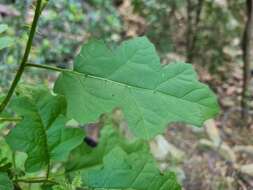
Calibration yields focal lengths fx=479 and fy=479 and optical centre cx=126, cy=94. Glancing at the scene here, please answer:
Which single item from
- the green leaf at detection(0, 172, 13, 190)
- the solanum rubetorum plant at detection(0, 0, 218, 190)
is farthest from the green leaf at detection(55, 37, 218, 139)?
the green leaf at detection(0, 172, 13, 190)

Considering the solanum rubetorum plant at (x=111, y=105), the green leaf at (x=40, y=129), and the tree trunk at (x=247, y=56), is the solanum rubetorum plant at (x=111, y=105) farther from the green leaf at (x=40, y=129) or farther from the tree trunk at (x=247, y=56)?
the tree trunk at (x=247, y=56)

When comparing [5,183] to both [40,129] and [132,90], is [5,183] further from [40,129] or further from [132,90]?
[132,90]

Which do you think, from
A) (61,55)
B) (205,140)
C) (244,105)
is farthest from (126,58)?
(244,105)

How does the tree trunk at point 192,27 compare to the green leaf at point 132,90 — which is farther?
the tree trunk at point 192,27

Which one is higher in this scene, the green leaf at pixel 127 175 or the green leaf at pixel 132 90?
the green leaf at pixel 132 90

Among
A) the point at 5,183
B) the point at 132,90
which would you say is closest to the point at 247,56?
the point at 132,90

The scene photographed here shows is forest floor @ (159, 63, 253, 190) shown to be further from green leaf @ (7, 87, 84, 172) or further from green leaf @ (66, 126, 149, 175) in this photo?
green leaf @ (7, 87, 84, 172)

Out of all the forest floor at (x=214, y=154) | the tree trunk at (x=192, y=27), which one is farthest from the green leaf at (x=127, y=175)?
the tree trunk at (x=192, y=27)
